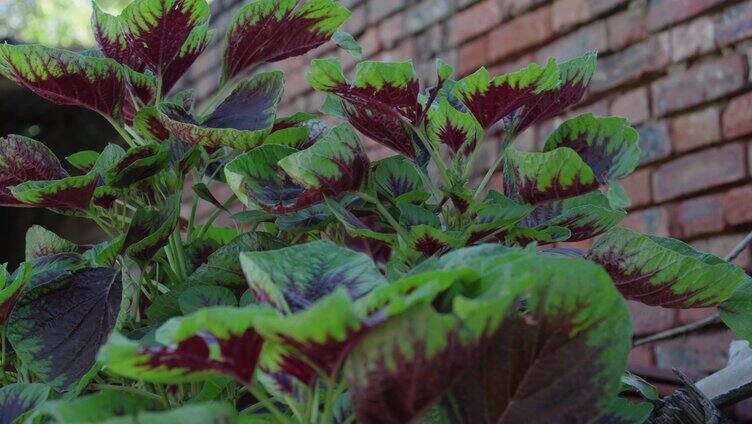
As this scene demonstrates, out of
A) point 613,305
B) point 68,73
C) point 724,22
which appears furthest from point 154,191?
point 724,22

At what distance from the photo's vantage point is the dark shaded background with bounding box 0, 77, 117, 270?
355 centimetres

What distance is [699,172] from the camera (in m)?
1.34

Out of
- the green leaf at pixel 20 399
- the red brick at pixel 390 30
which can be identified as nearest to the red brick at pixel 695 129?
the red brick at pixel 390 30

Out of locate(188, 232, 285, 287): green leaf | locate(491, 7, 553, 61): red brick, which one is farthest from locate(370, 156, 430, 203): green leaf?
locate(491, 7, 553, 61): red brick

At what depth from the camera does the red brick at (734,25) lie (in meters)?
1.28

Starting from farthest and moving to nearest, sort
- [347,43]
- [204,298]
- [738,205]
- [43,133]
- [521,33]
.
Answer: [43,133] → [521,33] → [738,205] → [347,43] → [204,298]

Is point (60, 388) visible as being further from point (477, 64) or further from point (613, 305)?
point (477, 64)

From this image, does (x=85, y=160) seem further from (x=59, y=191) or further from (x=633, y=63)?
(x=633, y=63)

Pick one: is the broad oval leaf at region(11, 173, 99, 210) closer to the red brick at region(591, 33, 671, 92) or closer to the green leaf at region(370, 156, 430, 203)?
the green leaf at region(370, 156, 430, 203)

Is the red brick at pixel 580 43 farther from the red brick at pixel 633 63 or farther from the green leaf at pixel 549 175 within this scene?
the green leaf at pixel 549 175

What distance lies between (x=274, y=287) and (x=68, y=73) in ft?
0.82

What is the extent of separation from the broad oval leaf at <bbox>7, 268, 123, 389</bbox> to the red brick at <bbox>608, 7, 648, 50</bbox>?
1159 millimetres

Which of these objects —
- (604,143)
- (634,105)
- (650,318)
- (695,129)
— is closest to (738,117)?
(695,129)

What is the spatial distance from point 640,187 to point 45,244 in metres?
1.06
